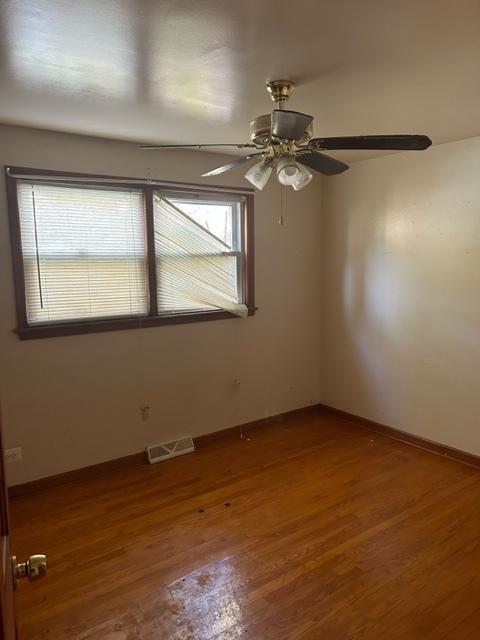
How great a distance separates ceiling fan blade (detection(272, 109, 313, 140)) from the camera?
164 centimetres

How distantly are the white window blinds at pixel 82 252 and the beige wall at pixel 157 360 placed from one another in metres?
0.15

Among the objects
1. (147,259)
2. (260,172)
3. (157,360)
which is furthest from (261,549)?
(147,259)

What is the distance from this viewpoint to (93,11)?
4.72 ft

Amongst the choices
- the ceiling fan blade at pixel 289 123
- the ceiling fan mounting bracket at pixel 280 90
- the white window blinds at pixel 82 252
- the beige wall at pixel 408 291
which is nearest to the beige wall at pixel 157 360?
the white window blinds at pixel 82 252

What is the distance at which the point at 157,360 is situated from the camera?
11.3ft

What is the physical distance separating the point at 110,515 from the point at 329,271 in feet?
9.43

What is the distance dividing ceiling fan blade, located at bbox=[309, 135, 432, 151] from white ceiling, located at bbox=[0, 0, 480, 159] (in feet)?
1.09

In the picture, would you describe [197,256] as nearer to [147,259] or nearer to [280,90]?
[147,259]

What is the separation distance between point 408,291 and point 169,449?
92.9 inches

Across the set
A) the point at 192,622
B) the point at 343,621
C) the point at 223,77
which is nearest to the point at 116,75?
the point at 223,77

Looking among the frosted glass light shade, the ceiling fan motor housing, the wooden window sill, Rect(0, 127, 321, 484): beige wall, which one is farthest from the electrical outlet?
the ceiling fan motor housing

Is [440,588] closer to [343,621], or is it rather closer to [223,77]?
[343,621]

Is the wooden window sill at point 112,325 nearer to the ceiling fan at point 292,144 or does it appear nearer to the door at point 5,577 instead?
the ceiling fan at point 292,144

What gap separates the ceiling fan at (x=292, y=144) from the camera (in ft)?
5.67
